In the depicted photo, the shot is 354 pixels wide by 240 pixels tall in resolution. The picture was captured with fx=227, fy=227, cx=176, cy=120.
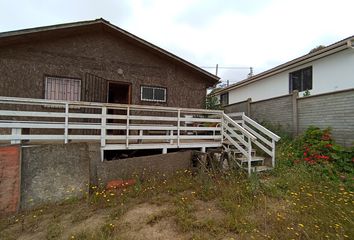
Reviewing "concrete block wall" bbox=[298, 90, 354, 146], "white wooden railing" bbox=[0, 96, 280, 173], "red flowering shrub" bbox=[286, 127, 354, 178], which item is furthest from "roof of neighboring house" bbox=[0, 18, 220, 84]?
"red flowering shrub" bbox=[286, 127, 354, 178]

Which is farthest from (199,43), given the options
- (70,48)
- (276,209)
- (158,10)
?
(276,209)

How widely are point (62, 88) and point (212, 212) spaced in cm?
643

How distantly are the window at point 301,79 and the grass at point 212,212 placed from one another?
23.3 ft

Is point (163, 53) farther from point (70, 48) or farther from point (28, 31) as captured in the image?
point (28, 31)

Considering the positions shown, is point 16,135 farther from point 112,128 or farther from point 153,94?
point 153,94

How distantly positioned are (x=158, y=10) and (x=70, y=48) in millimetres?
6682

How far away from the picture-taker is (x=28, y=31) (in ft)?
22.7

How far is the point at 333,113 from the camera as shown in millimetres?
7102

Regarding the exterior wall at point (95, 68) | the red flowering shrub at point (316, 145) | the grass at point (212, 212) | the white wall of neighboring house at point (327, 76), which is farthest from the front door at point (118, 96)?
the white wall of neighboring house at point (327, 76)

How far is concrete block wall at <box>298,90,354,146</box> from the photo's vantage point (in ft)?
21.7

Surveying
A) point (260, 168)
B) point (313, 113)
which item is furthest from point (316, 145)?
point (260, 168)

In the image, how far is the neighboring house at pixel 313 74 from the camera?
9.34 meters

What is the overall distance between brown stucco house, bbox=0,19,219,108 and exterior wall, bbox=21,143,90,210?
3.26m

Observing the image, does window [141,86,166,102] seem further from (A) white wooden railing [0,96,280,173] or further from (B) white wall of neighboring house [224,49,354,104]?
(B) white wall of neighboring house [224,49,354,104]
